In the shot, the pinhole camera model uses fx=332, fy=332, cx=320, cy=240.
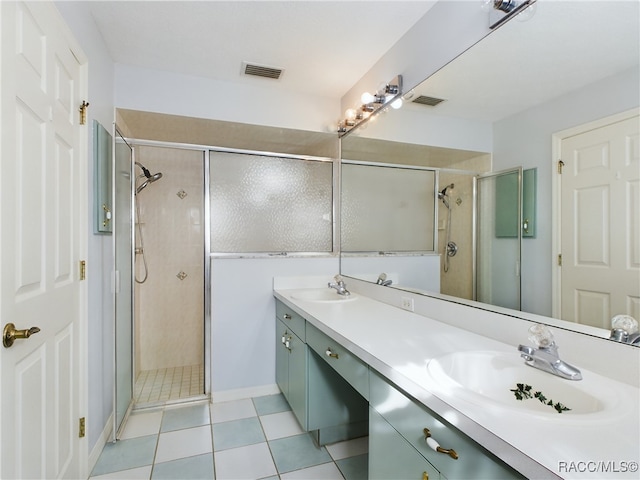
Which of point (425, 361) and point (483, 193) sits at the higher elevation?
point (483, 193)

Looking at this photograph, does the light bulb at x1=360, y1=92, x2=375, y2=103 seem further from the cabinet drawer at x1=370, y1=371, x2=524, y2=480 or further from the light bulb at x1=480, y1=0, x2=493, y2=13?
the cabinet drawer at x1=370, y1=371, x2=524, y2=480

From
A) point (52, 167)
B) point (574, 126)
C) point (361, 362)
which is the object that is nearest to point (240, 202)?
point (52, 167)

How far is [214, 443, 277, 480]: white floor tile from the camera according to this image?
68.4 inches

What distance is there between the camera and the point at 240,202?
264 cm

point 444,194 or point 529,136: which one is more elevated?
point 529,136

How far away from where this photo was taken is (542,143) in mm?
1234

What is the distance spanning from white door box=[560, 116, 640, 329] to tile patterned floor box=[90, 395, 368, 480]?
139 cm

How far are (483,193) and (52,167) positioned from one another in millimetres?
1819

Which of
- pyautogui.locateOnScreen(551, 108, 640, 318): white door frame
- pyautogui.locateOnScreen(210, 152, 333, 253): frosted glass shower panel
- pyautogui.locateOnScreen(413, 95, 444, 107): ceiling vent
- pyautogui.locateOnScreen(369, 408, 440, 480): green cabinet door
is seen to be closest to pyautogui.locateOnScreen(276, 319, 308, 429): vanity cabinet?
pyautogui.locateOnScreen(210, 152, 333, 253): frosted glass shower panel

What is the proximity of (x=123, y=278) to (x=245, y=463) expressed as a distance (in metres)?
1.37

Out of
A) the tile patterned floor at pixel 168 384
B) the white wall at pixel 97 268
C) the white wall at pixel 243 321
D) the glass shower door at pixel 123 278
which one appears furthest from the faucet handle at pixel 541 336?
the tile patterned floor at pixel 168 384

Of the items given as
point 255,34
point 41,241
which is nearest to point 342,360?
point 41,241

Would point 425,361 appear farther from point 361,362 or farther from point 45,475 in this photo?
point 45,475

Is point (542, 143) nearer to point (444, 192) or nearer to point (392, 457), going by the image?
point (444, 192)
